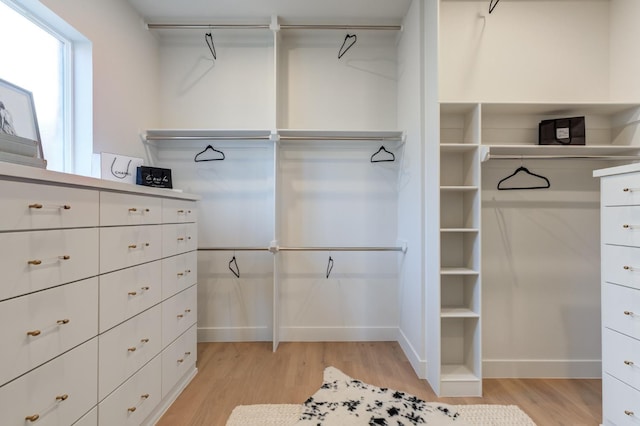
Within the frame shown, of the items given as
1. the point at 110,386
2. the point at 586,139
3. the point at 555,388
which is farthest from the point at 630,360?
the point at 110,386

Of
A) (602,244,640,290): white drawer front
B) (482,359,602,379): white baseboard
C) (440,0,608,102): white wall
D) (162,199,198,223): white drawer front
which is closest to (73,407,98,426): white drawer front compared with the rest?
(162,199,198,223): white drawer front

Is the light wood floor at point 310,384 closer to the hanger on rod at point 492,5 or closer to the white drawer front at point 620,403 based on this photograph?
the white drawer front at point 620,403

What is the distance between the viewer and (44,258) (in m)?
0.99

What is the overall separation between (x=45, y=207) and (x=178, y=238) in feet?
2.95

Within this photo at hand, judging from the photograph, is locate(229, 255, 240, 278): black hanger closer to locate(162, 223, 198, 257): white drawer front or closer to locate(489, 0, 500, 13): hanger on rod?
locate(162, 223, 198, 257): white drawer front

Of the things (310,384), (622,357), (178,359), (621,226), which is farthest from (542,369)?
(178,359)

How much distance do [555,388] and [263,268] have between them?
227cm

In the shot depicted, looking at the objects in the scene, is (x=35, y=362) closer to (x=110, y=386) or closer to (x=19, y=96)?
(x=110, y=386)

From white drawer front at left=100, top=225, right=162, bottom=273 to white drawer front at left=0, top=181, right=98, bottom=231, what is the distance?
116 mm

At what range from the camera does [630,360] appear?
53.4 inches

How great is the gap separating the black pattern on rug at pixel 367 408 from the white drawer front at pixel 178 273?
1.03 metres

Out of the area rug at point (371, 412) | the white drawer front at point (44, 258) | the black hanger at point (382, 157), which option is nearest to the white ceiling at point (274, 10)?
the black hanger at point (382, 157)

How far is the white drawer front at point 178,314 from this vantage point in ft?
5.67

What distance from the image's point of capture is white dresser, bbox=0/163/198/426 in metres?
0.90
